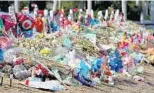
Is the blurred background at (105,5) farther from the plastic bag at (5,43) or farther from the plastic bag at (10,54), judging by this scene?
the plastic bag at (10,54)

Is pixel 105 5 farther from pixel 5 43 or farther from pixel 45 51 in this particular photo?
pixel 5 43

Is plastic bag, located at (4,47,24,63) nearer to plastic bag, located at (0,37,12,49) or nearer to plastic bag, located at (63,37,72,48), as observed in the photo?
plastic bag, located at (0,37,12,49)

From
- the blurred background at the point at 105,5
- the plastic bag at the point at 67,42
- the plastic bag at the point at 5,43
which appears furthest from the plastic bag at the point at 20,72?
the blurred background at the point at 105,5

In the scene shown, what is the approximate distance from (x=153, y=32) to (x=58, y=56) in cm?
1655

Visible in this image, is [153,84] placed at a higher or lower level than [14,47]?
lower

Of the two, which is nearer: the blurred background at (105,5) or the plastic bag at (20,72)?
the plastic bag at (20,72)

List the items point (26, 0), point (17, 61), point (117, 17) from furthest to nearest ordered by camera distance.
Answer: point (26, 0), point (117, 17), point (17, 61)

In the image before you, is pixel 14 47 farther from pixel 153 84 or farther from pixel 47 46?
pixel 153 84

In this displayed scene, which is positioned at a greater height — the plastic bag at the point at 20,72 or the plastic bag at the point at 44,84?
the plastic bag at the point at 20,72

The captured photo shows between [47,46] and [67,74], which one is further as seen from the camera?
[47,46]

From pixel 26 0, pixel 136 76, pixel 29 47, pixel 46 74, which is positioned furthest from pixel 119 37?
pixel 26 0

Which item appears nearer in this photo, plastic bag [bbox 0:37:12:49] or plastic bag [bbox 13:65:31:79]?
plastic bag [bbox 13:65:31:79]

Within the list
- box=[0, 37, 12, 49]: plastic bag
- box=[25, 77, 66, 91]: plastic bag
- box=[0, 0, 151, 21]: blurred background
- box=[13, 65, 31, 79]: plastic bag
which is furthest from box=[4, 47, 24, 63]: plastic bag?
box=[0, 0, 151, 21]: blurred background

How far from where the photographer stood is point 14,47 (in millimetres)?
13414
